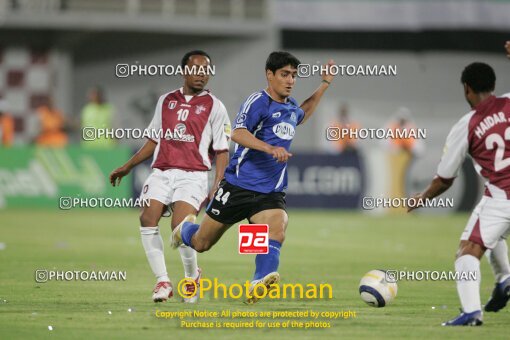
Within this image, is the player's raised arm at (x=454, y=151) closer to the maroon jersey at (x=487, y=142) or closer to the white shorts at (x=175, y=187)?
the maroon jersey at (x=487, y=142)

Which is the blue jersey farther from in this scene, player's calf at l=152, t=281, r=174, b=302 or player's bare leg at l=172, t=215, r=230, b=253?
player's calf at l=152, t=281, r=174, b=302

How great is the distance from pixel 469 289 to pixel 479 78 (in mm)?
1594

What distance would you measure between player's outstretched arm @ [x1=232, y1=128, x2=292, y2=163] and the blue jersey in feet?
0.30

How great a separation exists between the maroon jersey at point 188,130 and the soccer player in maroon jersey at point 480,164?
243cm

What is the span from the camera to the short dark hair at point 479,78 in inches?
323

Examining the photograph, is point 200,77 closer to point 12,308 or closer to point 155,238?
point 155,238

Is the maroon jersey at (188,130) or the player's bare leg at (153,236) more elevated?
the maroon jersey at (188,130)

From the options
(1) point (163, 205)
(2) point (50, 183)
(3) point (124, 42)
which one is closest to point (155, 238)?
(1) point (163, 205)

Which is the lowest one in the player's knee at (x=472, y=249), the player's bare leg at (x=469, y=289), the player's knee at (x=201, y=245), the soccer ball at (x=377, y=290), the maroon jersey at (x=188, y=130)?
the player's bare leg at (x=469, y=289)

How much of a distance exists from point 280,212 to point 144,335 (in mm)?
2152

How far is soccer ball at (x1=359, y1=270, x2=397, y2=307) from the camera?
933 centimetres

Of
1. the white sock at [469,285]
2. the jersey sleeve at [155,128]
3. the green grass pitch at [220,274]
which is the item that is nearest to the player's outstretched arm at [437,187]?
the white sock at [469,285]

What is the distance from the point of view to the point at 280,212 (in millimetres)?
9289

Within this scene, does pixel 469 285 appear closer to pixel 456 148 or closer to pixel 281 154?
pixel 456 148
